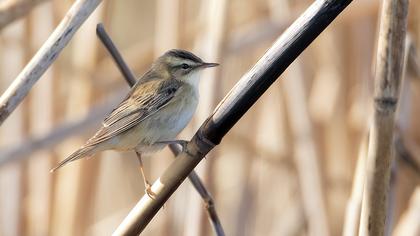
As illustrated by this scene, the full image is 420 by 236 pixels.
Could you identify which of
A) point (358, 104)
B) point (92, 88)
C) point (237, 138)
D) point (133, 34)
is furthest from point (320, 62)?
point (133, 34)

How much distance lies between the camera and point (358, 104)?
405cm

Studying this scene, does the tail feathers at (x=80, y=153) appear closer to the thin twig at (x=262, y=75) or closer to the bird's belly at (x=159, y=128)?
the bird's belly at (x=159, y=128)

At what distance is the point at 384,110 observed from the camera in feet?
5.95

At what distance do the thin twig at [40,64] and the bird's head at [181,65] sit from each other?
874 millimetres

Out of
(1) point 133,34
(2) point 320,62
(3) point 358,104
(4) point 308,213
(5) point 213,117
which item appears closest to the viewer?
(5) point 213,117

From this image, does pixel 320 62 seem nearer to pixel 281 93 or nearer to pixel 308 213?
pixel 281 93

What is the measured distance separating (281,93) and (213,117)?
7.86ft

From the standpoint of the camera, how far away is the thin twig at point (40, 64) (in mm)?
1968

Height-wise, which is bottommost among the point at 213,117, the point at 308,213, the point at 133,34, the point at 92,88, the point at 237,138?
the point at 308,213

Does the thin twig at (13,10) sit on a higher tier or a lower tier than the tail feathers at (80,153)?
higher

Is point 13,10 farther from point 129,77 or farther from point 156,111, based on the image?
point 156,111

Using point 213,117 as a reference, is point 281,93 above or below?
above

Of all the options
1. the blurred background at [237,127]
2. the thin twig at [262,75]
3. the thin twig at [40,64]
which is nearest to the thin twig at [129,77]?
the thin twig at [40,64]

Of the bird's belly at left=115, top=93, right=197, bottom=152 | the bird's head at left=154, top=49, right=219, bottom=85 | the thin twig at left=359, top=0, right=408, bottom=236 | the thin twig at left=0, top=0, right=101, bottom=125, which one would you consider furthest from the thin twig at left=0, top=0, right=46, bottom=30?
the thin twig at left=359, top=0, right=408, bottom=236
